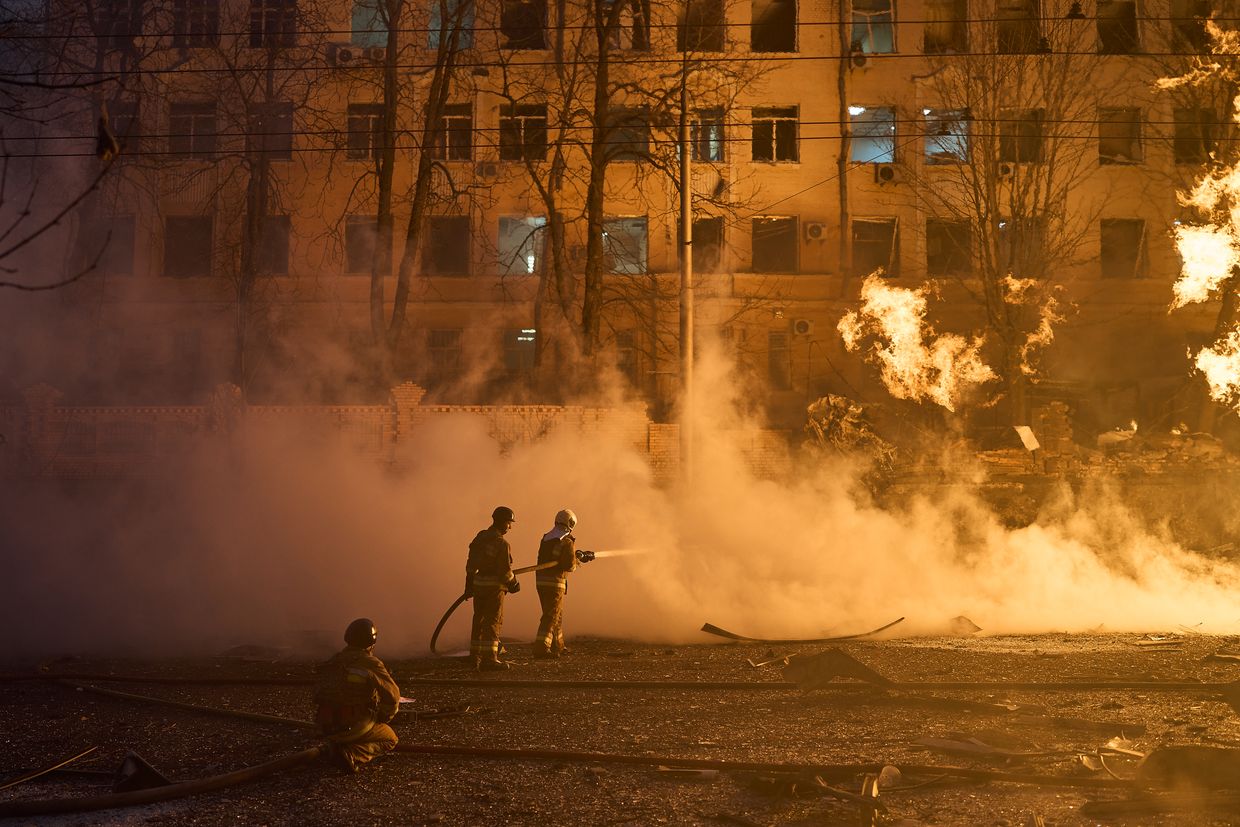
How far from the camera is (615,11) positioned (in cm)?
2681

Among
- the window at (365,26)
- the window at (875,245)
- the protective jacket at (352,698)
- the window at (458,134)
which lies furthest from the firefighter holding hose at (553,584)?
the window at (365,26)

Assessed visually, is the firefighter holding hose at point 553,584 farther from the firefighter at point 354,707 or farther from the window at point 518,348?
the window at point 518,348

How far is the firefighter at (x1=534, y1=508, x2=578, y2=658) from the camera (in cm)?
1317

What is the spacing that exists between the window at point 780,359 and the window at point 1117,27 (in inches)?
457

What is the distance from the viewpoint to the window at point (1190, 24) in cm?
2920

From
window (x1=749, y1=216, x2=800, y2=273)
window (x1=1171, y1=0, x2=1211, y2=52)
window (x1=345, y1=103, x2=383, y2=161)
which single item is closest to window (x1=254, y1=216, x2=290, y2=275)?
window (x1=345, y1=103, x2=383, y2=161)

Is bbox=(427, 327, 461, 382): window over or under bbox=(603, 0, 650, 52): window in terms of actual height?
under

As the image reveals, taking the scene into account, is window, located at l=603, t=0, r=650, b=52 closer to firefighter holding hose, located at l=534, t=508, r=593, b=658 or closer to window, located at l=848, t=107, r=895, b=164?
window, located at l=848, t=107, r=895, b=164

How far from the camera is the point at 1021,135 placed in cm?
2952

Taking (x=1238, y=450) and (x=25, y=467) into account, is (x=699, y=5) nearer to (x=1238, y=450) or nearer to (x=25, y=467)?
(x=1238, y=450)

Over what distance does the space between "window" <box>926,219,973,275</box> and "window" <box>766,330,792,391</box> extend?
14.3ft

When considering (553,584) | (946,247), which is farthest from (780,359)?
(553,584)

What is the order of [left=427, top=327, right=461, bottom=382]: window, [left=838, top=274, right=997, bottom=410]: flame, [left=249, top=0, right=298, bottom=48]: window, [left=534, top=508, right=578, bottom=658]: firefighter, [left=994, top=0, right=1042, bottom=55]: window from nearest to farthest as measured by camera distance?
[left=534, top=508, right=578, bottom=658]: firefighter < [left=838, top=274, right=997, bottom=410]: flame < [left=994, top=0, right=1042, bottom=55]: window < [left=249, top=0, right=298, bottom=48]: window < [left=427, top=327, right=461, bottom=382]: window

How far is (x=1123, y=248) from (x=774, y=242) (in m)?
9.55
